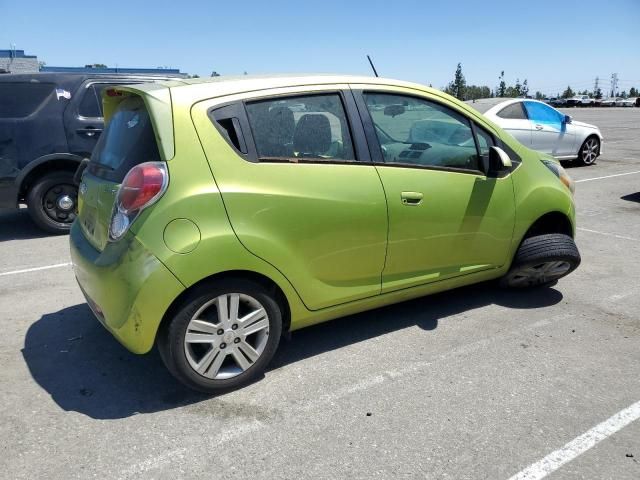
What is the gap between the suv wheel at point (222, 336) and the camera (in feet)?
9.48

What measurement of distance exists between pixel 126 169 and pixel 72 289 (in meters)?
2.22

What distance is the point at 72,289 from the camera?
478 centimetres

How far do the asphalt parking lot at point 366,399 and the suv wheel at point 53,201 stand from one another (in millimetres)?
2338

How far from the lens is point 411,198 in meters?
3.54

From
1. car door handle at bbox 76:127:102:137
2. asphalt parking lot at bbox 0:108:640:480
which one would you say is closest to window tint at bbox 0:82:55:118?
car door handle at bbox 76:127:102:137

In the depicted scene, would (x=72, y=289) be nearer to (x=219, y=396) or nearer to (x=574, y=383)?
(x=219, y=396)

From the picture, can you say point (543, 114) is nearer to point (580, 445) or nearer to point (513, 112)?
point (513, 112)

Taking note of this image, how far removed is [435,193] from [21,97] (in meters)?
5.39

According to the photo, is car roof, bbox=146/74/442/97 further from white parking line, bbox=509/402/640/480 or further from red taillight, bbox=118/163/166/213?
white parking line, bbox=509/402/640/480

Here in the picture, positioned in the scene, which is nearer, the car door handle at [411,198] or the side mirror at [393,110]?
the car door handle at [411,198]

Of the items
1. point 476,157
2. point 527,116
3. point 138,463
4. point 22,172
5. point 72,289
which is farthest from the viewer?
point 527,116

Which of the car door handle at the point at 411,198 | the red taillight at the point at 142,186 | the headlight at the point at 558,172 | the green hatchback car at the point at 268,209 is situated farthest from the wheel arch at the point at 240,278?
the headlight at the point at 558,172

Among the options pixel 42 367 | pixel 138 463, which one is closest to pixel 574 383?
pixel 138 463

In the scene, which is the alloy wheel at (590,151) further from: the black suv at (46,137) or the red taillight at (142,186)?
the red taillight at (142,186)
